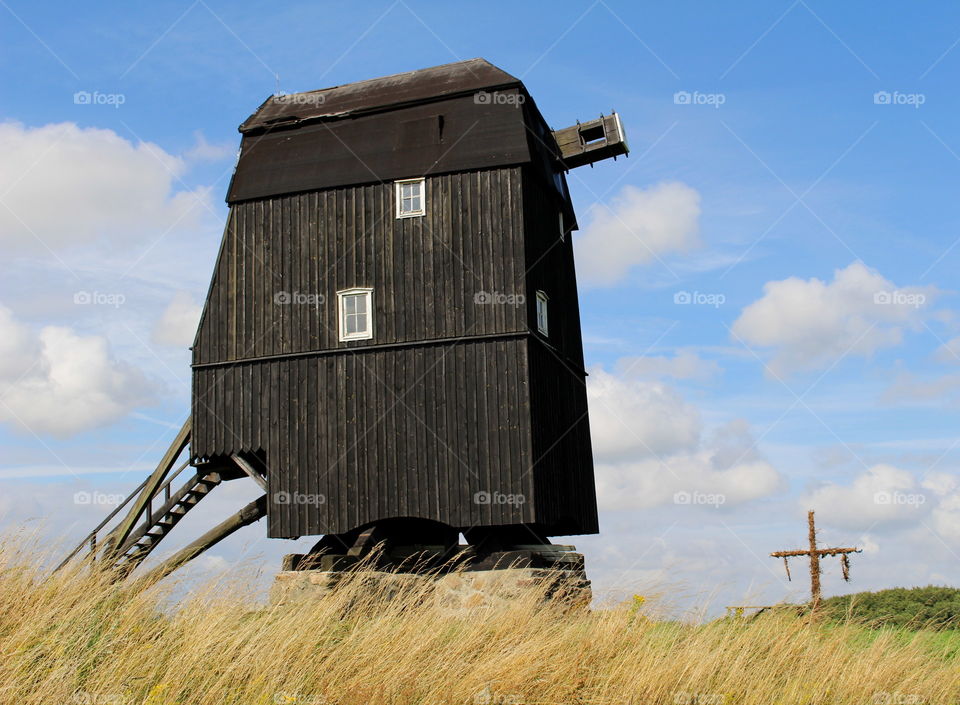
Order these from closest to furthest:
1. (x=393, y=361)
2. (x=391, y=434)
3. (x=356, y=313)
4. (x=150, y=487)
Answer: (x=391, y=434) < (x=393, y=361) < (x=356, y=313) < (x=150, y=487)

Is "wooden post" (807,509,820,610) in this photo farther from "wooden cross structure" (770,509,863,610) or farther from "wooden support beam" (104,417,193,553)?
"wooden support beam" (104,417,193,553)

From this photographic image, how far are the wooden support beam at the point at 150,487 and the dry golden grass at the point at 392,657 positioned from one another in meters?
8.53

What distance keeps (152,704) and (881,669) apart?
678 cm

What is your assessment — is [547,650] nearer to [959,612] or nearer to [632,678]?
[632,678]

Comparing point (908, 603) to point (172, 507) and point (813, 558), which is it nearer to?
point (813, 558)

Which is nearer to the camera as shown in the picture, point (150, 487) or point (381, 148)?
point (381, 148)

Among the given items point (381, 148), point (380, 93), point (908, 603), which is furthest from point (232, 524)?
point (908, 603)

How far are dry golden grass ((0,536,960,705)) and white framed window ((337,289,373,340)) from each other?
6.98 meters

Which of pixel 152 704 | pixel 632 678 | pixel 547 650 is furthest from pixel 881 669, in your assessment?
pixel 152 704

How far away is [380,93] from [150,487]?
8.54 m

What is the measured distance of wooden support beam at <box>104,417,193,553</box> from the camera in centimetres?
1756

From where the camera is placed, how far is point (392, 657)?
322 inches

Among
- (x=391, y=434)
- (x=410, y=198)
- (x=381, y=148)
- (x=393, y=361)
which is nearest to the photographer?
(x=391, y=434)

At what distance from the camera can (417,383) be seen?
52.0 ft
